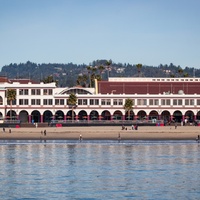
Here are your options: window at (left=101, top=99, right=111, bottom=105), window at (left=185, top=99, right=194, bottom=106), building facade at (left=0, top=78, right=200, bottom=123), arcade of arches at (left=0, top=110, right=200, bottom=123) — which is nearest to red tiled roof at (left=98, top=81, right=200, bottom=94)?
building facade at (left=0, top=78, right=200, bottom=123)

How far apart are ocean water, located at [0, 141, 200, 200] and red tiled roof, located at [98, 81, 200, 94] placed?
59.2 meters

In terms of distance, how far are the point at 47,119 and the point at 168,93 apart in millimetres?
27565

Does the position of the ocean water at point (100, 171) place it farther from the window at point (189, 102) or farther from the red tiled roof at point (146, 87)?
the red tiled roof at point (146, 87)

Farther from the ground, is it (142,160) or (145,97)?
(145,97)

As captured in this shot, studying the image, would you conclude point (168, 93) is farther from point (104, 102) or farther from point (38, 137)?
point (38, 137)

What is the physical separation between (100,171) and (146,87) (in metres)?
91.0

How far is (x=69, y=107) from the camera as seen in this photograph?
150 metres

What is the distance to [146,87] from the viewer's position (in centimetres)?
15825

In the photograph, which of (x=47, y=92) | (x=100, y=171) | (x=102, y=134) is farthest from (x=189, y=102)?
(x=100, y=171)

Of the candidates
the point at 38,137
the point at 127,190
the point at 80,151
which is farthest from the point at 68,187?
the point at 38,137

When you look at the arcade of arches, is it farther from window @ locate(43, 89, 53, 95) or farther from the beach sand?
the beach sand

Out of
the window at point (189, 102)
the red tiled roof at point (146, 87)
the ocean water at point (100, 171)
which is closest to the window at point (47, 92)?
the red tiled roof at point (146, 87)

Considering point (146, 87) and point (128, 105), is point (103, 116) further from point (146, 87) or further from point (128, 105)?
point (146, 87)

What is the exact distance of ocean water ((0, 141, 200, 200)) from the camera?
56.8m
